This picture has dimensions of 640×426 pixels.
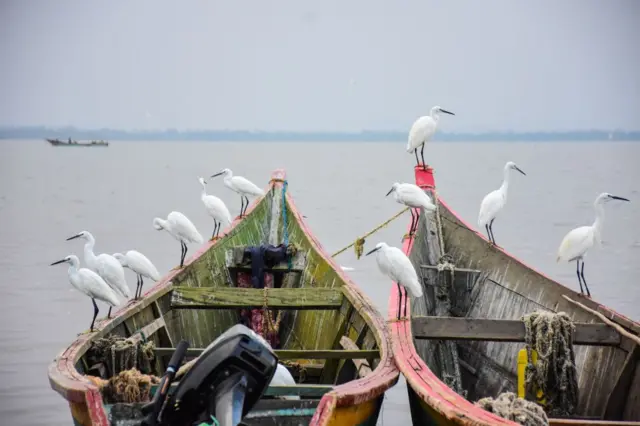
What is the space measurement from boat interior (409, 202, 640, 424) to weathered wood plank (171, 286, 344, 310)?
0.95m

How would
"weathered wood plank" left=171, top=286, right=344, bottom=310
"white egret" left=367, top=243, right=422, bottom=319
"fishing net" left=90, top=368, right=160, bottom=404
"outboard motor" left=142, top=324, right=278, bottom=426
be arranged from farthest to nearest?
"weathered wood plank" left=171, top=286, right=344, bottom=310 → "white egret" left=367, top=243, right=422, bottom=319 → "fishing net" left=90, top=368, right=160, bottom=404 → "outboard motor" left=142, top=324, right=278, bottom=426

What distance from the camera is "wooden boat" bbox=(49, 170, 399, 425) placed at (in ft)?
16.6

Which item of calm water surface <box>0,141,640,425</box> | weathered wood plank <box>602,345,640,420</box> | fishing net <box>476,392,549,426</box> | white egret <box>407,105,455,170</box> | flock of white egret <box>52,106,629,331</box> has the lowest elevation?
calm water surface <box>0,141,640,425</box>

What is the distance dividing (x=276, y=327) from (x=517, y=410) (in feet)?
12.8

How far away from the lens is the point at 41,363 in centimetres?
1060

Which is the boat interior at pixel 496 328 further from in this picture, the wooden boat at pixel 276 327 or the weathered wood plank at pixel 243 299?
the weathered wood plank at pixel 243 299

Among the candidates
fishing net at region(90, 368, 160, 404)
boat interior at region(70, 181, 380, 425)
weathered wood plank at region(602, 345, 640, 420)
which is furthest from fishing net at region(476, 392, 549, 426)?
fishing net at region(90, 368, 160, 404)

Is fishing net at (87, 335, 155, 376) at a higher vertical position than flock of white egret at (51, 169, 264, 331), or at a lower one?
lower

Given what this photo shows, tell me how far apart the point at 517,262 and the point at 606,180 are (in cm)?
4223

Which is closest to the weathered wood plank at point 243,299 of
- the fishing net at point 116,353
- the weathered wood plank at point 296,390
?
the fishing net at point 116,353

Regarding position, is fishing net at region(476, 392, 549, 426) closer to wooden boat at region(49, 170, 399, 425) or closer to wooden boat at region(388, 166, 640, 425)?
wooden boat at region(388, 166, 640, 425)

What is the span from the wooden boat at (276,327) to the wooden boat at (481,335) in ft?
1.15

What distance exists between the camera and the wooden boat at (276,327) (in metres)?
5.07

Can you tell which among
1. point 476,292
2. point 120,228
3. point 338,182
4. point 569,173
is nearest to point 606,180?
point 569,173
